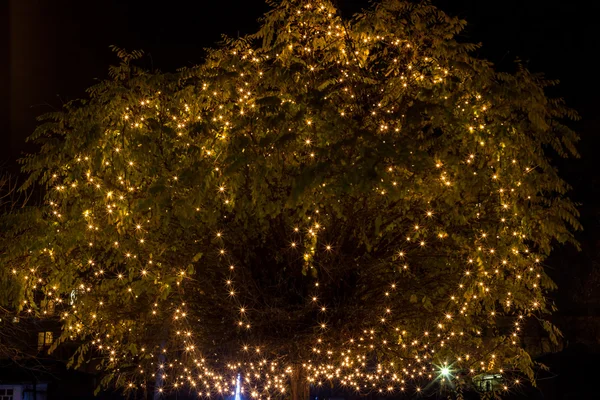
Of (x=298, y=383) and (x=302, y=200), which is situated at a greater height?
(x=302, y=200)

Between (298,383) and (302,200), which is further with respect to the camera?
(298,383)

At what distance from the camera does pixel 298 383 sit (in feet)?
36.3

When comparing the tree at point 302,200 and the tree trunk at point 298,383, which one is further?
the tree trunk at point 298,383

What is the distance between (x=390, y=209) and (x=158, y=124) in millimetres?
3063

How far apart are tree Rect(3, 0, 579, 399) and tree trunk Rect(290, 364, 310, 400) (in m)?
0.04

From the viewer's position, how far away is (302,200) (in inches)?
328

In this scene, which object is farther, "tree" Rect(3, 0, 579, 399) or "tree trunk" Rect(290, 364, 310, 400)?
"tree trunk" Rect(290, 364, 310, 400)

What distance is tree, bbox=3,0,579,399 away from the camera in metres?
9.04

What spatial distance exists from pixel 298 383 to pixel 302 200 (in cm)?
378

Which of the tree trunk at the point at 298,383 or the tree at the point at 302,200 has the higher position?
the tree at the point at 302,200

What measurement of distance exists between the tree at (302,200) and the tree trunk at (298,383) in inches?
1.5

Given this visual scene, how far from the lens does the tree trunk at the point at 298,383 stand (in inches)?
432

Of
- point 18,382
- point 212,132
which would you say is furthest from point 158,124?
point 18,382

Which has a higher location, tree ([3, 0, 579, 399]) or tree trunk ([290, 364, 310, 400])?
tree ([3, 0, 579, 399])
